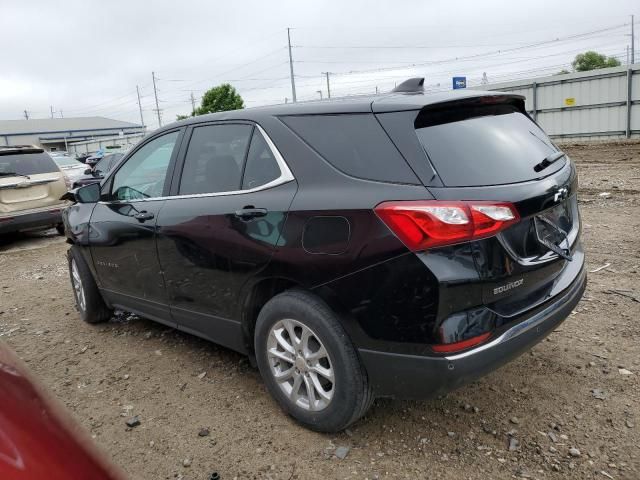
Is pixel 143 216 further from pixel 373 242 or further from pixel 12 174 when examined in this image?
pixel 12 174

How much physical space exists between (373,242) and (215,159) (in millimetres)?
1412

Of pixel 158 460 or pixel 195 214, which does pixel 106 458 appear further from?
pixel 195 214

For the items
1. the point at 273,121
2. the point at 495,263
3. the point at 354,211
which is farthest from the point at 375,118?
the point at 495,263

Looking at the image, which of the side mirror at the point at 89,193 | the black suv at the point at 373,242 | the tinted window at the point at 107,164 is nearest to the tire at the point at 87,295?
the side mirror at the point at 89,193

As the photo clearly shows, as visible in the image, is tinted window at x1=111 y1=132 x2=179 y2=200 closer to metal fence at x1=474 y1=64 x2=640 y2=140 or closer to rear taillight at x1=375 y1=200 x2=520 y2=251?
rear taillight at x1=375 y1=200 x2=520 y2=251

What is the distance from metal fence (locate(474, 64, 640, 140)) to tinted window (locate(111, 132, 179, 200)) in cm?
1569

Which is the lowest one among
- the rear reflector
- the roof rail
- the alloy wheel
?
the alloy wheel

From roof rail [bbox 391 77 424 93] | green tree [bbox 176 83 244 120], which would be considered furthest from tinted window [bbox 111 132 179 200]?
green tree [bbox 176 83 244 120]

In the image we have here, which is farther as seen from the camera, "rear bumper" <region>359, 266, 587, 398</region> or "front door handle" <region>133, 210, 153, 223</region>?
"front door handle" <region>133, 210, 153, 223</region>

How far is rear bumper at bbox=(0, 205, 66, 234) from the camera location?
28.2 ft

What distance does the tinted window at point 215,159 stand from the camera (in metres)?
3.21

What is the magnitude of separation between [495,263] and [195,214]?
1820 millimetres

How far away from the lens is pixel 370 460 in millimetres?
2652

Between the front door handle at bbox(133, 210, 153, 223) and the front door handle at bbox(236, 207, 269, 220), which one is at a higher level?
the front door handle at bbox(236, 207, 269, 220)
